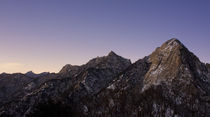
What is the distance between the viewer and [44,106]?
7156 cm

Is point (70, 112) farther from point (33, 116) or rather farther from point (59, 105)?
point (33, 116)

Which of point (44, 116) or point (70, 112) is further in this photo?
point (70, 112)

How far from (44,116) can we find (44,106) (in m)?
3.05

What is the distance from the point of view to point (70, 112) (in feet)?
248

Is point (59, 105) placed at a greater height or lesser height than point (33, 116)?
greater

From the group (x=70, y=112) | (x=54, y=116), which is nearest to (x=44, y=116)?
(x=54, y=116)

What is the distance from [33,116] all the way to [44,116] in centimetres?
311

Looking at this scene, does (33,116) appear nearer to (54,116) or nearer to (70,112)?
(54,116)

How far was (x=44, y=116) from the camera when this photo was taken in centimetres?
7006

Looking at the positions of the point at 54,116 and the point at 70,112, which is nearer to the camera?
the point at 54,116

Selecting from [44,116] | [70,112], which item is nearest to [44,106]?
[44,116]

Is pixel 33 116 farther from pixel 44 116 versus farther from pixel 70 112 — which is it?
pixel 70 112

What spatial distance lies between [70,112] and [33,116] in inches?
457

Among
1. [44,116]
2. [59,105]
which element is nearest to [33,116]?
[44,116]
